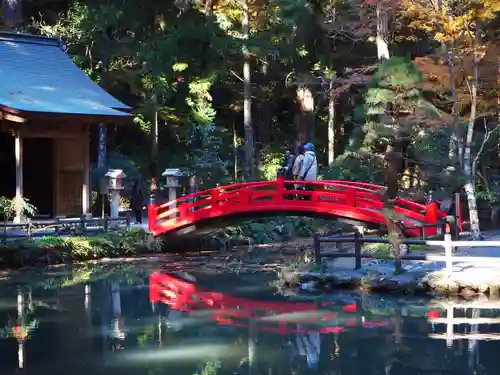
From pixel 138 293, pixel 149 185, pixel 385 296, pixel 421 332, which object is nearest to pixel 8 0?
pixel 149 185

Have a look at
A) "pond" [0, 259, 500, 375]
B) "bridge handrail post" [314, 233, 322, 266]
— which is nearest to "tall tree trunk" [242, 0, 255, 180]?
"pond" [0, 259, 500, 375]

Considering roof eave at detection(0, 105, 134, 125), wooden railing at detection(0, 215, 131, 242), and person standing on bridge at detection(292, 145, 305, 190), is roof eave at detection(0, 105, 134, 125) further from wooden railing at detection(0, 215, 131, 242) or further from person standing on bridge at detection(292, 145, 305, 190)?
person standing on bridge at detection(292, 145, 305, 190)

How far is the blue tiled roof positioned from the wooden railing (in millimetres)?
2695

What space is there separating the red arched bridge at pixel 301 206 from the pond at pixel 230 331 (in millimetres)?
3217

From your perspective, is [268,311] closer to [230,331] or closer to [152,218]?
[230,331]

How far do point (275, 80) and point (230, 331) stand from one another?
25.1 meters

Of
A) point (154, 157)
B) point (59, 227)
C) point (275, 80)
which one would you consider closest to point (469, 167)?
point (59, 227)

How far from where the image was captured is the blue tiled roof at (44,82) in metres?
22.0

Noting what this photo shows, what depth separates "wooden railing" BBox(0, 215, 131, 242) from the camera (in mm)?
20469

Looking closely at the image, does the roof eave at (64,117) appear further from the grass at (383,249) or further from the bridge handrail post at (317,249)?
Answer: the bridge handrail post at (317,249)

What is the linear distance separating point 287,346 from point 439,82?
1419 cm

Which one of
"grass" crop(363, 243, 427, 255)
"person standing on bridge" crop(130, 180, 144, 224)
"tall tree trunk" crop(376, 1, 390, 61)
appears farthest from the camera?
"tall tree trunk" crop(376, 1, 390, 61)

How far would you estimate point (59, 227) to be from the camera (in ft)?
71.0

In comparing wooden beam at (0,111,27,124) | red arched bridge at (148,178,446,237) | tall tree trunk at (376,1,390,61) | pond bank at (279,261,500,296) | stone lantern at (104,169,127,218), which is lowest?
pond bank at (279,261,500,296)
